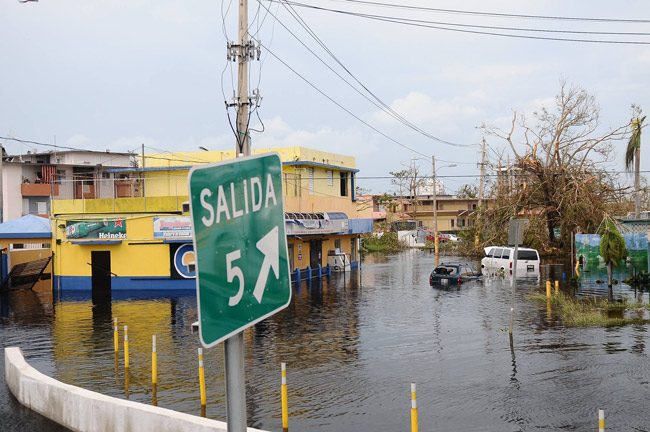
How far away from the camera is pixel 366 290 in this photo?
37219mm

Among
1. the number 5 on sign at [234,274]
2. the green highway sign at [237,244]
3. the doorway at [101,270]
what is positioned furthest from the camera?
the doorway at [101,270]

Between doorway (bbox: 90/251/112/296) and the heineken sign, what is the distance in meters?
1.33

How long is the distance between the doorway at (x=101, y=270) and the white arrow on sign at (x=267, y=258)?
37.3m

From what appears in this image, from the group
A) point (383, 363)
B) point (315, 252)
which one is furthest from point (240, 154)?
point (315, 252)

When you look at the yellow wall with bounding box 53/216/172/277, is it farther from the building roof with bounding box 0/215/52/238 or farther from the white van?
the white van

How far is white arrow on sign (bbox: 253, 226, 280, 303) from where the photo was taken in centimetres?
395

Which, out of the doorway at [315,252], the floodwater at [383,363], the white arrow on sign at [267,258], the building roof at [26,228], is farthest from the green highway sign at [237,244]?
the doorway at [315,252]

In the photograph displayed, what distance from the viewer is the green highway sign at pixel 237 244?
11.8 ft

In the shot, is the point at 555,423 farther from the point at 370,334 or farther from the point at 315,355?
the point at 370,334

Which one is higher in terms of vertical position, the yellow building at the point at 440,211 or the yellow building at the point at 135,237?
the yellow building at the point at 440,211

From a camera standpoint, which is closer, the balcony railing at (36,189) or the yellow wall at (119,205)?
the yellow wall at (119,205)

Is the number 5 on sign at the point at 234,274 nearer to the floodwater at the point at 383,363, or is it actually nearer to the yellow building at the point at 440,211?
the floodwater at the point at 383,363

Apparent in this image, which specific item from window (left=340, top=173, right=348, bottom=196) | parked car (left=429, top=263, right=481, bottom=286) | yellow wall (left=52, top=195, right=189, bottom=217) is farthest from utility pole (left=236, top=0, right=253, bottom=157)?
window (left=340, top=173, right=348, bottom=196)

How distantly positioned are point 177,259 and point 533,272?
71.8 feet
